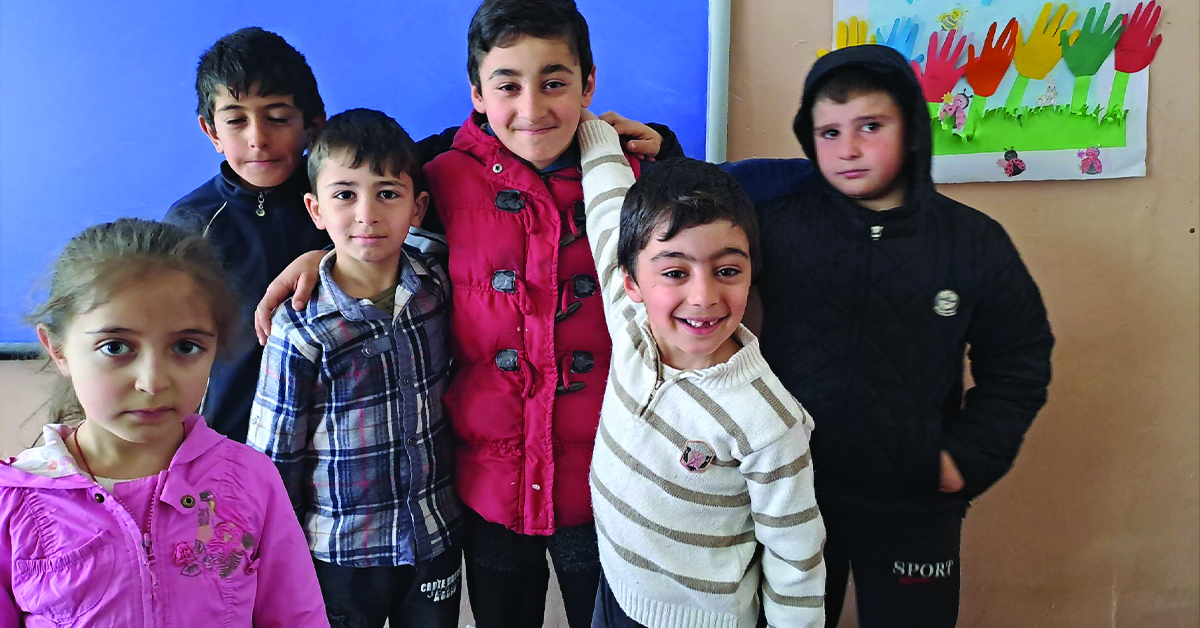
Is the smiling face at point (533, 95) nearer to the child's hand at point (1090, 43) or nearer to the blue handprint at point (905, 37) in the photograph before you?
the blue handprint at point (905, 37)

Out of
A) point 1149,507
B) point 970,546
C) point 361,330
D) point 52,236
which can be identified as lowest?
point 970,546

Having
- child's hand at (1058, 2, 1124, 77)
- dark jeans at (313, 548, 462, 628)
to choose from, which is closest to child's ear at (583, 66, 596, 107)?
dark jeans at (313, 548, 462, 628)

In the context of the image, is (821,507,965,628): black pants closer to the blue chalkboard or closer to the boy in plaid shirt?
the boy in plaid shirt

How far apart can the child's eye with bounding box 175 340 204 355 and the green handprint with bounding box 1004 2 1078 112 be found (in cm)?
162

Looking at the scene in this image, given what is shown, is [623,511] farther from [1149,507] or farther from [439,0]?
[1149,507]

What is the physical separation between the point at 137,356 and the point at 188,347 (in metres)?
0.05

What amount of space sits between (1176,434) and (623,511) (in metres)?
1.39

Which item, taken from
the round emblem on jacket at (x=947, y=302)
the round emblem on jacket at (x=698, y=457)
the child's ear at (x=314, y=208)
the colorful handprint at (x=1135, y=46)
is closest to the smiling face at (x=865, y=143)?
the round emblem on jacket at (x=947, y=302)

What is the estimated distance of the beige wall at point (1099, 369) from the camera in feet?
5.15

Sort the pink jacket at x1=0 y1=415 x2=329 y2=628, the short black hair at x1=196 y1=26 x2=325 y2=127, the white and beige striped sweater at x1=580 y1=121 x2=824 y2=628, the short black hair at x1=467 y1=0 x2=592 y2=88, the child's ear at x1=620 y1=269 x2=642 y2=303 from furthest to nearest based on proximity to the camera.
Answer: the short black hair at x1=196 y1=26 x2=325 y2=127
the short black hair at x1=467 y1=0 x2=592 y2=88
the child's ear at x1=620 y1=269 x2=642 y2=303
the white and beige striped sweater at x1=580 y1=121 x2=824 y2=628
the pink jacket at x1=0 y1=415 x2=329 y2=628

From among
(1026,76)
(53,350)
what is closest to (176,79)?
(53,350)

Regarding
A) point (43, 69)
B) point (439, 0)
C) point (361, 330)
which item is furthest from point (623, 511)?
point (43, 69)

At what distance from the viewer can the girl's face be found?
820 mm

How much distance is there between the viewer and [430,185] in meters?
1.35
